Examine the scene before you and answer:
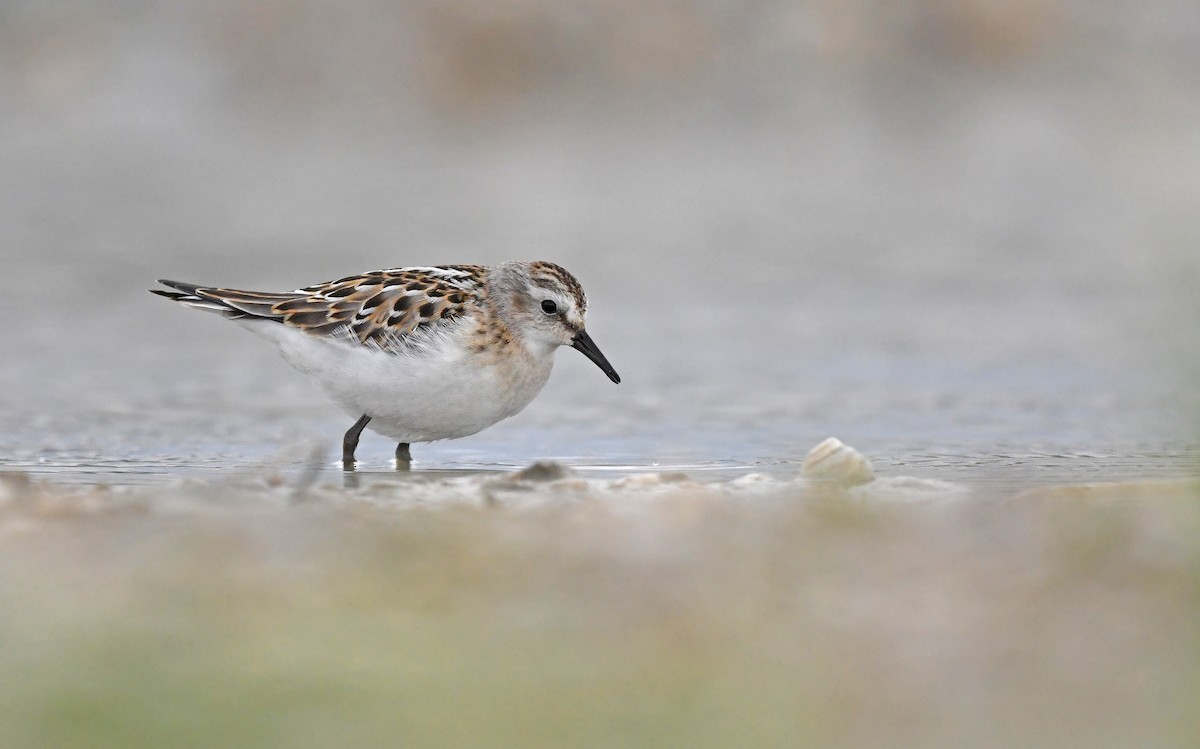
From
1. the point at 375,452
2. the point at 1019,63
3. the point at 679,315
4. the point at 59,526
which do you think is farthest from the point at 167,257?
the point at 1019,63

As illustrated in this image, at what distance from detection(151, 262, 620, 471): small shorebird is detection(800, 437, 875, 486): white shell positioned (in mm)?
1321

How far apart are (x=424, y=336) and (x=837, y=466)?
1947 millimetres

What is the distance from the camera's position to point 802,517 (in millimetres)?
5742

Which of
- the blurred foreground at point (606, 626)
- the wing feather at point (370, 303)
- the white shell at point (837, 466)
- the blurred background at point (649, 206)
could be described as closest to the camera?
the blurred foreground at point (606, 626)

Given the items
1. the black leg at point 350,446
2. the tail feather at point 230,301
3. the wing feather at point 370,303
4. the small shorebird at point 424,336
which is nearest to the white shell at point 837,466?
the small shorebird at point 424,336

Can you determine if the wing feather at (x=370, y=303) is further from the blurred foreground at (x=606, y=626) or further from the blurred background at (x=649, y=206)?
the blurred foreground at (x=606, y=626)

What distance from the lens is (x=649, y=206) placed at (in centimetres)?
1945

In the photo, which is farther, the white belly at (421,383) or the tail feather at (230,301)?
the tail feather at (230,301)

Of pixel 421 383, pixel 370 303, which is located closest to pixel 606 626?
pixel 421 383

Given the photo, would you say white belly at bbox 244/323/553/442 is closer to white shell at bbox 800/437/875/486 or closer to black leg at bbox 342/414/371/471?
black leg at bbox 342/414/371/471

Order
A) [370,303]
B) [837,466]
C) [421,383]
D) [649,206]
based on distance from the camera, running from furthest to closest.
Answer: [649,206], [370,303], [421,383], [837,466]

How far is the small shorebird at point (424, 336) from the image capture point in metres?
7.84

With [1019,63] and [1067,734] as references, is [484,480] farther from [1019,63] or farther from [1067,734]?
[1019,63]

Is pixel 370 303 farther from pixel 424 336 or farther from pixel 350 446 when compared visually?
pixel 350 446
